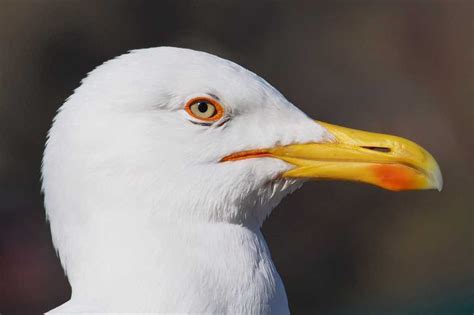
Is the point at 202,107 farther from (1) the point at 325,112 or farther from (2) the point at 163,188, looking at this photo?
(1) the point at 325,112

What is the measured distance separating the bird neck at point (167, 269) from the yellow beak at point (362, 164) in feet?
0.96

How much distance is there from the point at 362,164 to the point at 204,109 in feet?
1.65

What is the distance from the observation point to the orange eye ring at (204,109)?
2.73 meters

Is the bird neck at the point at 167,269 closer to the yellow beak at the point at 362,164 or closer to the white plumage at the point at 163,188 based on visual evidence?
the white plumage at the point at 163,188

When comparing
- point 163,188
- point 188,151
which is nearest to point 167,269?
Result: point 163,188

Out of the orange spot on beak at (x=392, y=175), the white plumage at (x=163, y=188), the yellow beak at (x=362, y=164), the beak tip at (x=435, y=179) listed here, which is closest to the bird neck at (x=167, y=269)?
the white plumage at (x=163, y=188)

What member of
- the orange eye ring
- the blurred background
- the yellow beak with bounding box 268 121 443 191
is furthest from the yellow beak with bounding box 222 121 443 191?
the blurred background

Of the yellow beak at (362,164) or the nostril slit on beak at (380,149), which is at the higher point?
the nostril slit on beak at (380,149)

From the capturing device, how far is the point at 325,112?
7.21 m

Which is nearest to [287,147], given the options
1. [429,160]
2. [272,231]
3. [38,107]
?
[429,160]

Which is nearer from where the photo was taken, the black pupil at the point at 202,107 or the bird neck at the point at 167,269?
the bird neck at the point at 167,269

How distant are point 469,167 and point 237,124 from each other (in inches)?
224

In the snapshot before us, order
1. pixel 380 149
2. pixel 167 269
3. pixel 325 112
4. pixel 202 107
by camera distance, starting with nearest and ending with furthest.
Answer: pixel 167 269 < pixel 202 107 < pixel 380 149 < pixel 325 112

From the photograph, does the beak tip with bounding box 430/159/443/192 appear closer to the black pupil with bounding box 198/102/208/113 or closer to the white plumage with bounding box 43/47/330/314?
the white plumage with bounding box 43/47/330/314
